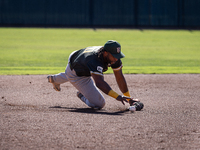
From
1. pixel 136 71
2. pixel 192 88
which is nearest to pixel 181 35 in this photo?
pixel 136 71

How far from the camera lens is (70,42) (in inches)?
706

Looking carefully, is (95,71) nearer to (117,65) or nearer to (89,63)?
(89,63)

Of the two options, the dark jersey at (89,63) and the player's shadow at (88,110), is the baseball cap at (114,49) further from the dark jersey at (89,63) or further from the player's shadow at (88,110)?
the player's shadow at (88,110)

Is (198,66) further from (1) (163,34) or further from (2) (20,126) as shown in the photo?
(1) (163,34)

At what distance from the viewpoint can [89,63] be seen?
15.9ft

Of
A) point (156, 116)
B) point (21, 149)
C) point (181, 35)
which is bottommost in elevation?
point (181, 35)
